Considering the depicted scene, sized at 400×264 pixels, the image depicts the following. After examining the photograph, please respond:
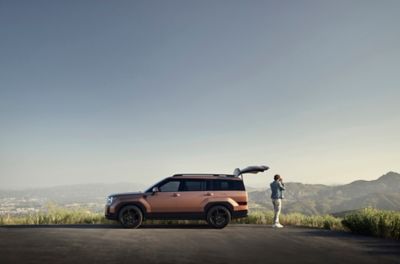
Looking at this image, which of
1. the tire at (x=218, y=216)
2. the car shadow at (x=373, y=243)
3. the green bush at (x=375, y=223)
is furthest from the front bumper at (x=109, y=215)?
the green bush at (x=375, y=223)

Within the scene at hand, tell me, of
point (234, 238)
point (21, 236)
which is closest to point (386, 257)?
point (234, 238)

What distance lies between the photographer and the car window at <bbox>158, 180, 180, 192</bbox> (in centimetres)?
1505

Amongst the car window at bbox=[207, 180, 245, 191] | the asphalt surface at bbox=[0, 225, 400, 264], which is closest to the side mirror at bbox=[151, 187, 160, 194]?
the car window at bbox=[207, 180, 245, 191]

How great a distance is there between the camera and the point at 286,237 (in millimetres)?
12453

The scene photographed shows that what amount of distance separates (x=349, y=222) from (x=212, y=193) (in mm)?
5425

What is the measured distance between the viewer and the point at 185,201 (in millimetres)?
14914

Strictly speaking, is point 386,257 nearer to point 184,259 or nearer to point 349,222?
point 184,259

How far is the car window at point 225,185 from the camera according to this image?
49.9 ft

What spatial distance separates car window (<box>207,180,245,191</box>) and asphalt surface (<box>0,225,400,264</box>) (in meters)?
2.29

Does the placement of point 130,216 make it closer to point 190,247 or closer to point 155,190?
point 155,190

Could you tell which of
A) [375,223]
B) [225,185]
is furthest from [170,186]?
[375,223]

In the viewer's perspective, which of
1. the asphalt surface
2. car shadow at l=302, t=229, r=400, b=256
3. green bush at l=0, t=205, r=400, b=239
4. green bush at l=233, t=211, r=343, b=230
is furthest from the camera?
green bush at l=233, t=211, r=343, b=230

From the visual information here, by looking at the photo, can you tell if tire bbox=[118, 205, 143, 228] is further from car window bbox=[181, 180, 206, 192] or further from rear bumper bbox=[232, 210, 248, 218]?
rear bumper bbox=[232, 210, 248, 218]

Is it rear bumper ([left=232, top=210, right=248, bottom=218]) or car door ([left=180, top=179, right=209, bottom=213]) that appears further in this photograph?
rear bumper ([left=232, top=210, right=248, bottom=218])
